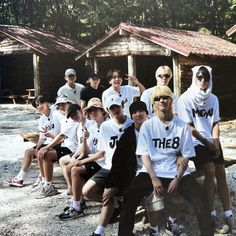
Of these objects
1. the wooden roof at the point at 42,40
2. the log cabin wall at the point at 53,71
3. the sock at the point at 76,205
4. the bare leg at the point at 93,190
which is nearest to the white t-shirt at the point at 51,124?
the sock at the point at 76,205

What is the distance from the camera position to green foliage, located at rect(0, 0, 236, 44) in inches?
1112

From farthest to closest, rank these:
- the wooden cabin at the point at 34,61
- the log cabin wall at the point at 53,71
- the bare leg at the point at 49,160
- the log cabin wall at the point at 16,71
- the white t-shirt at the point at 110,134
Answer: the log cabin wall at the point at 16,71
the log cabin wall at the point at 53,71
the wooden cabin at the point at 34,61
the bare leg at the point at 49,160
the white t-shirt at the point at 110,134

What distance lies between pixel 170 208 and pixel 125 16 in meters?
26.7

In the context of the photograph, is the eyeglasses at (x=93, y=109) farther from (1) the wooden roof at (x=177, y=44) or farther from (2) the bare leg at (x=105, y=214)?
(1) the wooden roof at (x=177, y=44)

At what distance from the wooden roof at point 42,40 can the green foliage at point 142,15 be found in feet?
17.4

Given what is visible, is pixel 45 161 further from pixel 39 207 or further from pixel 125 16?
pixel 125 16

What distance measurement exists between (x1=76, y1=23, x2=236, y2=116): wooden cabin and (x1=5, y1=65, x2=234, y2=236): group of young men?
9171mm

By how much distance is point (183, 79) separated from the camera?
579 inches

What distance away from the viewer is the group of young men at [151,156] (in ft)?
13.3

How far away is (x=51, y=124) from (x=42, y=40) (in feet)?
55.3

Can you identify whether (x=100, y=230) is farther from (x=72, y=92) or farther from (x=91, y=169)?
(x=72, y=92)

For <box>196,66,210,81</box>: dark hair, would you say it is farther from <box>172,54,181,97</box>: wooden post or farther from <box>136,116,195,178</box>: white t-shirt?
<box>172,54,181,97</box>: wooden post

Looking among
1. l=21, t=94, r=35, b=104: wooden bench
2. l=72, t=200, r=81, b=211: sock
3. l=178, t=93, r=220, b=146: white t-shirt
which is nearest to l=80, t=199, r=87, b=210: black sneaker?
l=72, t=200, r=81, b=211: sock

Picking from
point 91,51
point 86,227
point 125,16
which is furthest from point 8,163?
point 125,16
